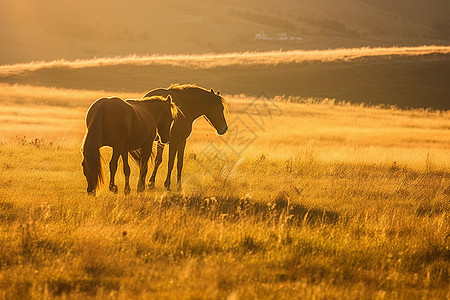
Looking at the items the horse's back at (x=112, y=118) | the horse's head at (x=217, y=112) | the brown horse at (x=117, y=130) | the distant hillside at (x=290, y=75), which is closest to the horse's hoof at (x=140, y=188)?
the brown horse at (x=117, y=130)

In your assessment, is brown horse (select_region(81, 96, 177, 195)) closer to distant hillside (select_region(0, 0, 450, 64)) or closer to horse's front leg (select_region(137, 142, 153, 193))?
horse's front leg (select_region(137, 142, 153, 193))

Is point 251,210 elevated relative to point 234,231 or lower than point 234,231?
lower

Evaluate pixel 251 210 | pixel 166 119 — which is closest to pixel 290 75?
pixel 166 119

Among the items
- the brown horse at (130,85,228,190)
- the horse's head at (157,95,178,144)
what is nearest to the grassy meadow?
the brown horse at (130,85,228,190)

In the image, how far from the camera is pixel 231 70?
58750 mm

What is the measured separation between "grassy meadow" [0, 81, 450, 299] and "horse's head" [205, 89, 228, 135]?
1.07 meters

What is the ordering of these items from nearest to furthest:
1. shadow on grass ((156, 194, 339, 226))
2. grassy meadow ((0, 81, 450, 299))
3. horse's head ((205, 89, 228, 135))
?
1. grassy meadow ((0, 81, 450, 299))
2. shadow on grass ((156, 194, 339, 226))
3. horse's head ((205, 89, 228, 135))

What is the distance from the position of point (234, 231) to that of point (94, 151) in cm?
302

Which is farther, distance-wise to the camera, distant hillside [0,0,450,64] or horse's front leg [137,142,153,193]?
distant hillside [0,0,450,64]

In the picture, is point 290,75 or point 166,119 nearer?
point 166,119

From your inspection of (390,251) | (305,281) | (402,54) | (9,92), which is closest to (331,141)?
(390,251)

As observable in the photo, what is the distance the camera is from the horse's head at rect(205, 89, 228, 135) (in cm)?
1255

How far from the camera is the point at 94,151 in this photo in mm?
9516

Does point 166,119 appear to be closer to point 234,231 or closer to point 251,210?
point 251,210
